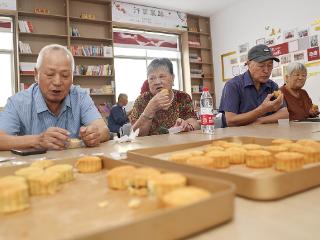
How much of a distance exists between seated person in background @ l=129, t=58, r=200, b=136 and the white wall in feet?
12.4

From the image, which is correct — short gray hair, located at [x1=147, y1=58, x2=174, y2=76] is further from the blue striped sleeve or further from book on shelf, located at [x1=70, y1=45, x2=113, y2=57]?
book on shelf, located at [x1=70, y1=45, x2=113, y2=57]

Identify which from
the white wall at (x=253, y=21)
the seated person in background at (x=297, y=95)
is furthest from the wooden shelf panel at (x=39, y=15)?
the seated person in background at (x=297, y=95)

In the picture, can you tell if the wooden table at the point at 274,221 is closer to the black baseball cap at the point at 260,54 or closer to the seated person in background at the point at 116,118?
the black baseball cap at the point at 260,54

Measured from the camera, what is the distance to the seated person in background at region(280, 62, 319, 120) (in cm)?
328

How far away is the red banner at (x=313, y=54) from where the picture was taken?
207 inches

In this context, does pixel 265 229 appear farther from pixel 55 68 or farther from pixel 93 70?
pixel 93 70

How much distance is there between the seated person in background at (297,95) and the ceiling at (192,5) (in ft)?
11.5

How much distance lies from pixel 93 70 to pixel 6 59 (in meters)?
1.51

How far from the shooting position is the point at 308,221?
47 cm

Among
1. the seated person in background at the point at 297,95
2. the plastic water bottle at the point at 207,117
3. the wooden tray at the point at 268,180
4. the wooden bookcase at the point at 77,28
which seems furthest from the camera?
the wooden bookcase at the point at 77,28

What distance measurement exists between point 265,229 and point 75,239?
28cm

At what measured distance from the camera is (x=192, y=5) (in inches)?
258

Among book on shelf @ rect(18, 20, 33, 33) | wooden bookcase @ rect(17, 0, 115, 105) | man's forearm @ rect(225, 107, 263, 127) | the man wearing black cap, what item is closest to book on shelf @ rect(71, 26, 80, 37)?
wooden bookcase @ rect(17, 0, 115, 105)

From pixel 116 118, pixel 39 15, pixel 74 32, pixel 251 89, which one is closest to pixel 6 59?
pixel 39 15
